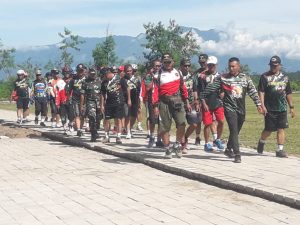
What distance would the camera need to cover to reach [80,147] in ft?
47.3

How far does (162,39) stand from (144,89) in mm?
59230

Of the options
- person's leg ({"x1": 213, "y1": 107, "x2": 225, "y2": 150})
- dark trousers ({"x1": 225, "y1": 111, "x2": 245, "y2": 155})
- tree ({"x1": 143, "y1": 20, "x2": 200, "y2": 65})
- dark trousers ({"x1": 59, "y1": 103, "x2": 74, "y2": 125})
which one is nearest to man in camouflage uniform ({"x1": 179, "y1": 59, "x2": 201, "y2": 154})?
person's leg ({"x1": 213, "y1": 107, "x2": 225, "y2": 150})

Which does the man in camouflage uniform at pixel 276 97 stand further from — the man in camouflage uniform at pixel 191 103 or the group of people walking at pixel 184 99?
the man in camouflage uniform at pixel 191 103

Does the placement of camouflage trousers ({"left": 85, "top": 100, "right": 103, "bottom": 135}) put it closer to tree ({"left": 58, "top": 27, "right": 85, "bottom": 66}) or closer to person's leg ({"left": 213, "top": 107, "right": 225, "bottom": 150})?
person's leg ({"left": 213, "top": 107, "right": 225, "bottom": 150})

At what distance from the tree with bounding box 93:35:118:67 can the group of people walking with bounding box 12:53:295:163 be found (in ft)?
149

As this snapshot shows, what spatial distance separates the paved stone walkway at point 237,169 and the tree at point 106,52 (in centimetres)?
4849

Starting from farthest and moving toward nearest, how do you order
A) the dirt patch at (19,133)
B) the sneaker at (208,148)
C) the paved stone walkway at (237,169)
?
the dirt patch at (19,133) → the sneaker at (208,148) → the paved stone walkway at (237,169)

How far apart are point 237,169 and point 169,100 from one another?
2138 mm

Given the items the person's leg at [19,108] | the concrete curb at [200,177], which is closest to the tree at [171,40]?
the person's leg at [19,108]

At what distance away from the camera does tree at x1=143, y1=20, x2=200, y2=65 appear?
7219 centimetres

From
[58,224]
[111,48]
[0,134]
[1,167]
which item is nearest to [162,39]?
[111,48]

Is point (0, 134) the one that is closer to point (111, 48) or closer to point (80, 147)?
point (80, 147)

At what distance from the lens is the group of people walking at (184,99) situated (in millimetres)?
10672

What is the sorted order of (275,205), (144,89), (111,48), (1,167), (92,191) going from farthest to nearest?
(111,48) < (144,89) < (1,167) < (92,191) < (275,205)
